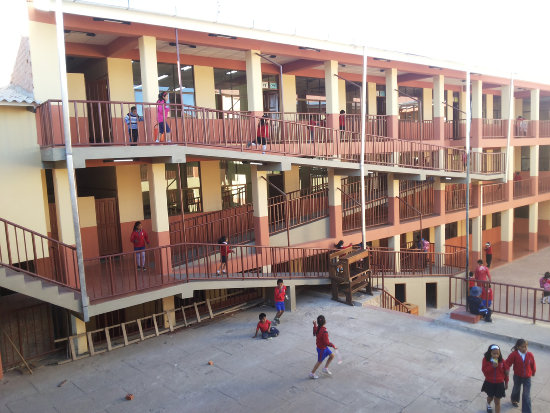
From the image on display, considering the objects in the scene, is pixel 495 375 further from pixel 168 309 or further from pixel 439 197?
pixel 439 197

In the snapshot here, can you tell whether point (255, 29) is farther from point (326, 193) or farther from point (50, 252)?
point (50, 252)

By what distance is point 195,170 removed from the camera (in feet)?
56.1

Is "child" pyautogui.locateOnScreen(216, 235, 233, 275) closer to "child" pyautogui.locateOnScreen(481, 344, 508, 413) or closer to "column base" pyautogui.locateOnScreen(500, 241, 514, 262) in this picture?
"child" pyautogui.locateOnScreen(481, 344, 508, 413)

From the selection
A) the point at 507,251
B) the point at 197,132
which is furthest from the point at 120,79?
the point at 507,251

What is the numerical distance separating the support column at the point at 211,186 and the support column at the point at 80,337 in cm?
652

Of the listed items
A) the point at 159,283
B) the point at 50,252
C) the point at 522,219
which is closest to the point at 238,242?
the point at 159,283

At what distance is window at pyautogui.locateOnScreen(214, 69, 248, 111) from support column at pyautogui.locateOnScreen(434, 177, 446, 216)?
31.6ft

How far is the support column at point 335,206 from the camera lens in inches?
678

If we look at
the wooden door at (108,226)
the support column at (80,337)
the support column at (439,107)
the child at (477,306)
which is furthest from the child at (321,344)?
the support column at (439,107)

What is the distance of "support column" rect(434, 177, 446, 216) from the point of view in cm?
2150

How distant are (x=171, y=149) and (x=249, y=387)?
5993mm

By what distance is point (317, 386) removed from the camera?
9.48m

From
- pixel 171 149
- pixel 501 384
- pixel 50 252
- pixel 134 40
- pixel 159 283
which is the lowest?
pixel 501 384

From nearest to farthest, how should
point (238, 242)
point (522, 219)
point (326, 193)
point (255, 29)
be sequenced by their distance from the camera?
point (255, 29) < point (238, 242) < point (326, 193) < point (522, 219)
